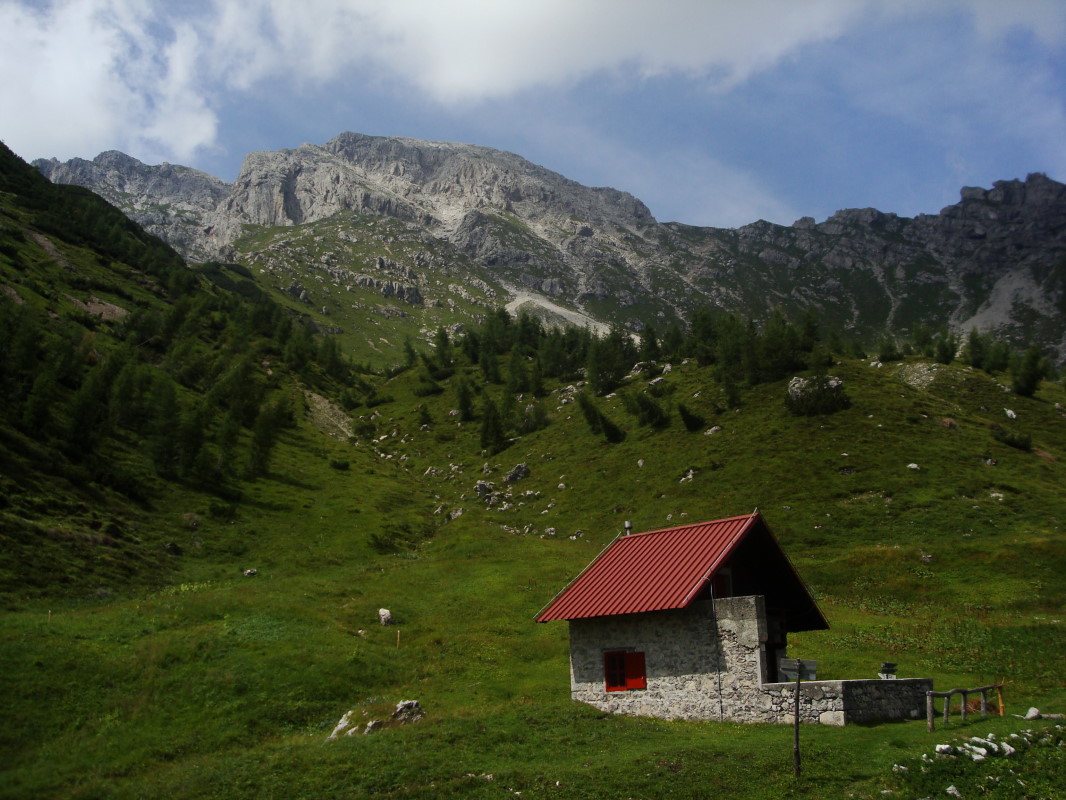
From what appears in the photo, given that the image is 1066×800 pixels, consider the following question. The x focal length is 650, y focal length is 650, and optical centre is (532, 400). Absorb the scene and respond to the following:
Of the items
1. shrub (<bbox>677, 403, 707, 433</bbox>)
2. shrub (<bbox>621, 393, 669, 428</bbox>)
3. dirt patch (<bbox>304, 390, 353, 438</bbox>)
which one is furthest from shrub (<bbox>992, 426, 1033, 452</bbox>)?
dirt patch (<bbox>304, 390, 353, 438</bbox>)

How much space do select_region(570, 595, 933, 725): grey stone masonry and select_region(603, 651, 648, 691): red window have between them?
20cm

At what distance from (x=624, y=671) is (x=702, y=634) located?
3921mm

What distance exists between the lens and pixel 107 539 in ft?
169

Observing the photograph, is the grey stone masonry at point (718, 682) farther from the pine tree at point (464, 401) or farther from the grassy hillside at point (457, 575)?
the pine tree at point (464, 401)

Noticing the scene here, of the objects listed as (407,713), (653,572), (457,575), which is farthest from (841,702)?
(457,575)

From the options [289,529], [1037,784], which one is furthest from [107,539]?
[1037,784]

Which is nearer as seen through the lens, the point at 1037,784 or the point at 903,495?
the point at 1037,784

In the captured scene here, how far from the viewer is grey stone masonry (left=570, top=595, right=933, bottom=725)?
23891mm

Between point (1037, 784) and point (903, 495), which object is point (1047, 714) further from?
point (903, 495)

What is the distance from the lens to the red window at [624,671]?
89.0ft

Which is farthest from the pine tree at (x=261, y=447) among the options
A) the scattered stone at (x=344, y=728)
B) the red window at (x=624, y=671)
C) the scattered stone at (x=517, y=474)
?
the red window at (x=624, y=671)

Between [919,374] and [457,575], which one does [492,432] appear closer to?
[457,575]

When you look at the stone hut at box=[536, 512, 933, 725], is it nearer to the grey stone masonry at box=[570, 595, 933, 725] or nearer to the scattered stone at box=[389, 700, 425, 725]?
the grey stone masonry at box=[570, 595, 933, 725]

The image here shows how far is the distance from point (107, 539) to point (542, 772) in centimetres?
4698
